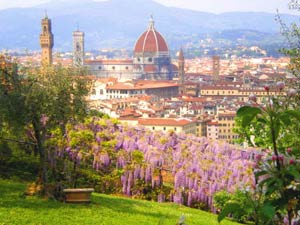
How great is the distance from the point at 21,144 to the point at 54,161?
1207 mm

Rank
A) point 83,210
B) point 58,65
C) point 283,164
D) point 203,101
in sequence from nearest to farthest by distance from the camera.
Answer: point 283,164 < point 83,210 < point 58,65 < point 203,101

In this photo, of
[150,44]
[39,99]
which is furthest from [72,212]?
[150,44]

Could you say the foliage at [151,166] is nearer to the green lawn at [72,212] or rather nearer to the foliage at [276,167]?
the green lawn at [72,212]

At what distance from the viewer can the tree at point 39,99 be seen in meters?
7.82

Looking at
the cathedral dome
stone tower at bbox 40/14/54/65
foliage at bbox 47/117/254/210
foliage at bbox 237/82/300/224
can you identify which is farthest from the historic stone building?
foliage at bbox 237/82/300/224

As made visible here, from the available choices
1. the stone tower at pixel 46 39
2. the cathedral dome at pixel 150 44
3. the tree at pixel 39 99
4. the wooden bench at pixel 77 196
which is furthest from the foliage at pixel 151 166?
the cathedral dome at pixel 150 44

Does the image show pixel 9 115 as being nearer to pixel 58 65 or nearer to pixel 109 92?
pixel 58 65

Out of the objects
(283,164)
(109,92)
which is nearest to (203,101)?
(109,92)

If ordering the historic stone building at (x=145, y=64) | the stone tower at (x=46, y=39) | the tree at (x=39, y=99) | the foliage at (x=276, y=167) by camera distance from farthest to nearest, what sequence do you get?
the historic stone building at (x=145, y=64), the stone tower at (x=46, y=39), the tree at (x=39, y=99), the foliage at (x=276, y=167)

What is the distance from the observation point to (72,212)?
7566 millimetres

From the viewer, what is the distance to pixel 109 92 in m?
79.0

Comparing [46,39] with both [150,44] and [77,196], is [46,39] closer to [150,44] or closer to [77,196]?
[150,44]

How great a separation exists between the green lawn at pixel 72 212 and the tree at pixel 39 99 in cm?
51

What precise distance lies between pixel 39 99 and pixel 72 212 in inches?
54.7
